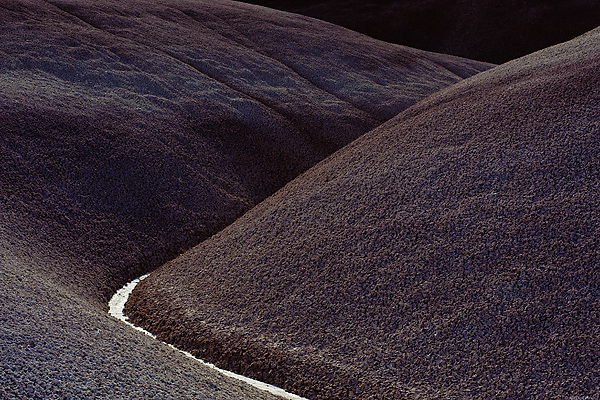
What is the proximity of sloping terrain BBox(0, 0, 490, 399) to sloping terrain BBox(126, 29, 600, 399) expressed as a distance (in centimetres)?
62

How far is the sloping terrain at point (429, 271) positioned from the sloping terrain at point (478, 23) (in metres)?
19.2

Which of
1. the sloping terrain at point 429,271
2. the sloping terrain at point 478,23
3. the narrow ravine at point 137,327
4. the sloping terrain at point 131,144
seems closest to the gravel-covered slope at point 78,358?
the sloping terrain at point 131,144

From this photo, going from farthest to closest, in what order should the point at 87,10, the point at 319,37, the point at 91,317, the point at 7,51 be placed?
the point at 319,37 < the point at 87,10 < the point at 7,51 < the point at 91,317

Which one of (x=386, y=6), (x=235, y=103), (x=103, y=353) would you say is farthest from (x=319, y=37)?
(x=386, y=6)

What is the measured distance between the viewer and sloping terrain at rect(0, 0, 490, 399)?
3854 millimetres

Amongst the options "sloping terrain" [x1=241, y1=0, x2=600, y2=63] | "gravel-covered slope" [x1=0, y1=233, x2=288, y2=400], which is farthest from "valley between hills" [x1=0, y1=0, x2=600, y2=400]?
"sloping terrain" [x1=241, y1=0, x2=600, y2=63]

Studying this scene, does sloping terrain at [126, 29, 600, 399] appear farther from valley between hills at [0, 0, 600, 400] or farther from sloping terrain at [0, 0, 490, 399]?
sloping terrain at [0, 0, 490, 399]

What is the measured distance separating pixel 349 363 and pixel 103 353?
5.41 feet

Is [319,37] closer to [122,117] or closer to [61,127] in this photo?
[122,117]

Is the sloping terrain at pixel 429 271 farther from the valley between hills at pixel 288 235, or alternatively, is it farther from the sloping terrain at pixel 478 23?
the sloping terrain at pixel 478 23

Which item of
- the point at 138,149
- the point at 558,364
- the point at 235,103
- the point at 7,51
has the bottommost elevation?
the point at 558,364

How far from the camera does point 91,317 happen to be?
441 centimetres

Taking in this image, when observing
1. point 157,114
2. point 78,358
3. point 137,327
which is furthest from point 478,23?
point 78,358

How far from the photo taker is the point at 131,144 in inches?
293
